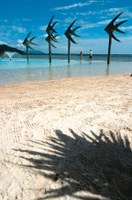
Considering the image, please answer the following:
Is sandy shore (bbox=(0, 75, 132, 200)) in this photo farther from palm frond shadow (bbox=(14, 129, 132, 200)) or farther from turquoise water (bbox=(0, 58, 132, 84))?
turquoise water (bbox=(0, 58, 132, 84))

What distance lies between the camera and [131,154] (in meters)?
3.35

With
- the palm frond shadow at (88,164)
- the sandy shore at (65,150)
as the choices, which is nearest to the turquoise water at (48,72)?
the sandy shore at (65,150)

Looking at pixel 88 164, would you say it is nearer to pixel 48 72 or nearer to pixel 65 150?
pixel 65 150

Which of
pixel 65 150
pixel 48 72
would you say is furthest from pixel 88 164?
pixel 48 72

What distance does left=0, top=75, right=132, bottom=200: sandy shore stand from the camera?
2.56 m

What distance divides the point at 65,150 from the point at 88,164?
1.66 ft

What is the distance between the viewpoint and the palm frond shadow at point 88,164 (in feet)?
8.28

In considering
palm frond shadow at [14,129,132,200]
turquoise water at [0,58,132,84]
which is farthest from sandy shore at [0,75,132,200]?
turquoise water at [0,58,132,84]

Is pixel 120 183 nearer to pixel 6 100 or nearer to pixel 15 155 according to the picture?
pixel 15 155

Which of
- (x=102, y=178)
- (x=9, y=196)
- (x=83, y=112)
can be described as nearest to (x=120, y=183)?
(x=102, y=178)

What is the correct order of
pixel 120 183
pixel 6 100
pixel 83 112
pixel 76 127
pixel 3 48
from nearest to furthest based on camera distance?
pixel 120 183 < pixel 76 127 < pixel 83 112 < pixel 3 48 < pixel 6 100

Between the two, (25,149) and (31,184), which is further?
(25,149)

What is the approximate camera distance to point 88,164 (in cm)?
307

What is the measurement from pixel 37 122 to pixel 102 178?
91.5 inches
